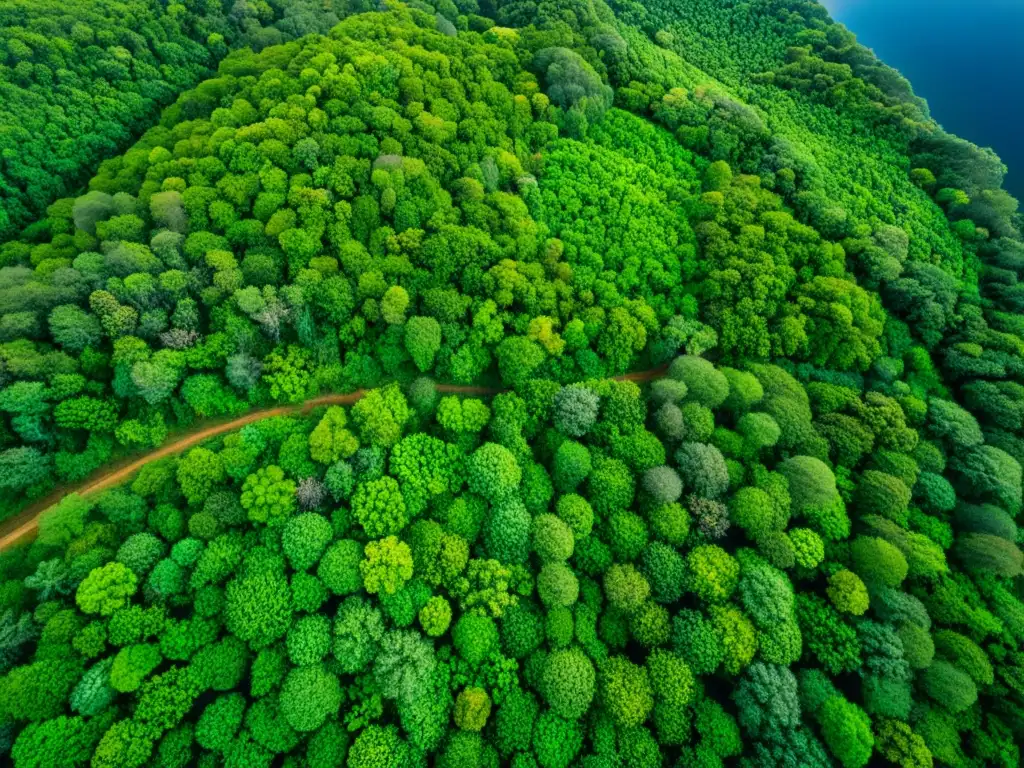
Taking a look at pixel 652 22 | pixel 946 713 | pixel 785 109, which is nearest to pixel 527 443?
pixel 946 713

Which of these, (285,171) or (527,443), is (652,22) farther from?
(527,443)

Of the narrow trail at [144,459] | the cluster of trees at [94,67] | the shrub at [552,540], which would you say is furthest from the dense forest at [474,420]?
the narrow trail at [144,459]

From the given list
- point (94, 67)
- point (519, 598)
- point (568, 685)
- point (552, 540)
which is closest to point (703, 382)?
point (552, 540)

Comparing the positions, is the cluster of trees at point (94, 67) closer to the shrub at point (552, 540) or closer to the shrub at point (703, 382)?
the shrub at point (552, 540)

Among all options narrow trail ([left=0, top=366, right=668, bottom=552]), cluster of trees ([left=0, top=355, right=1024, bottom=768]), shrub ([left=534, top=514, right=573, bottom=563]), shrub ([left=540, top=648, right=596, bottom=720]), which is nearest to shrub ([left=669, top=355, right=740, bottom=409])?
cluster of trees ([left=0, top=355, right=1024, bottom=768])

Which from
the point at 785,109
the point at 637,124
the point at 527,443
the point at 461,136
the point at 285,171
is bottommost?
the point at 527,443

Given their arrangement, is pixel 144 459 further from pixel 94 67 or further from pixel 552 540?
pixel 94 67
